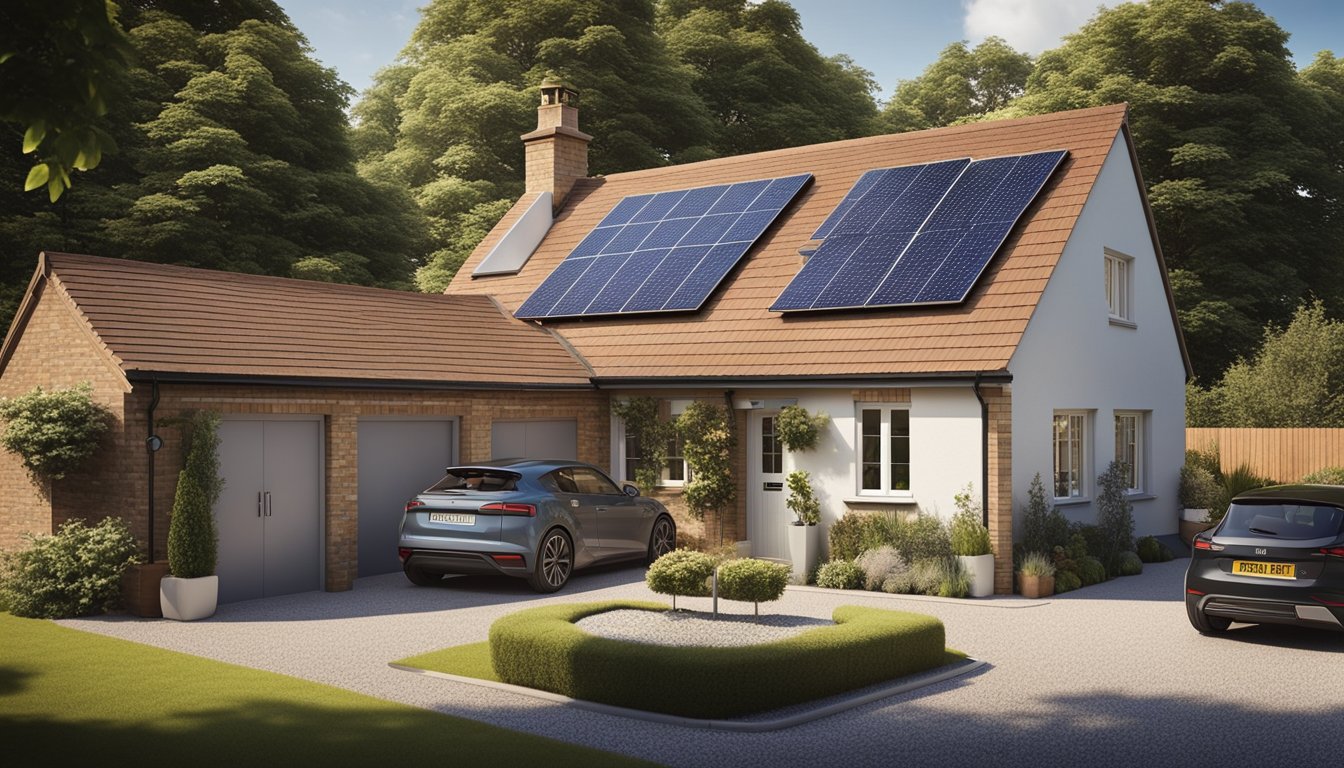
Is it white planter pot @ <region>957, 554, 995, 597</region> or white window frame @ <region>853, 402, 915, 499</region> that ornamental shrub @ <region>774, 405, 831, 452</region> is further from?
white planter pot @ <region>957, 554, 995, 597</region>

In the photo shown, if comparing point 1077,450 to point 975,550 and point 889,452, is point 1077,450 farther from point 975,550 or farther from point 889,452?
point 975,550

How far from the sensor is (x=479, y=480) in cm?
1542

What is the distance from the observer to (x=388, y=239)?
118 ft

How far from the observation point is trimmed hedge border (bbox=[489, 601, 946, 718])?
9008 mm

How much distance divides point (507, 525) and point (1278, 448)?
18.8 meters

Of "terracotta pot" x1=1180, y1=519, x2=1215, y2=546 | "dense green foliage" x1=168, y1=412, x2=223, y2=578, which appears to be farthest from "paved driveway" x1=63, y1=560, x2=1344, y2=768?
"terracotta pot" x1=1180, y1=519, x2=1215, y2=546

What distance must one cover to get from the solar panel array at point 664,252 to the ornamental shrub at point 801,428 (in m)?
3.35

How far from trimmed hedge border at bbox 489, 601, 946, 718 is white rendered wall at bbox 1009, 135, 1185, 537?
6.91m

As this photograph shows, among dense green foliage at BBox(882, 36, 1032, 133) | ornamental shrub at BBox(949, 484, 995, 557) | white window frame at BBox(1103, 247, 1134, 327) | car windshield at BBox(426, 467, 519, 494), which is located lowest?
ornamental shrub at BBox(949, 484, 995, 557)

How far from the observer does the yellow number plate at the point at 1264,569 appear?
37.9ft

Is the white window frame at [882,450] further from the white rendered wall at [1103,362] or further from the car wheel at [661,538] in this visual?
the car wheel at [661,538]

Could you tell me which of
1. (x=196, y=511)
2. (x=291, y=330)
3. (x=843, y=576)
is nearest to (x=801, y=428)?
(x=843, y=576)

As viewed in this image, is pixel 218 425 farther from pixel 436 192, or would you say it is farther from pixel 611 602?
pixel 436 192

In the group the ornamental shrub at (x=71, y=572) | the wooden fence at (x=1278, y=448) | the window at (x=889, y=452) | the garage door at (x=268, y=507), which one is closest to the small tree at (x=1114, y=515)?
the window at (x=889, y=452)
